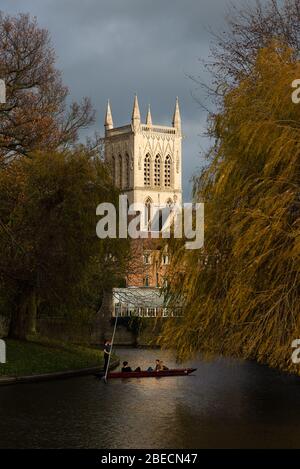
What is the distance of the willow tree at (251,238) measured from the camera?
21.0m

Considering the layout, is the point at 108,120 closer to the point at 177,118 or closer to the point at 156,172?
the point at 177,118

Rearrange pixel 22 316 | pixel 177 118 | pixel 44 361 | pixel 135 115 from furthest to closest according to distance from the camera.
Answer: pixel 177 118
pixel 135 115
pixel 22 316
pixel 44 361

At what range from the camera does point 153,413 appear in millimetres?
27734

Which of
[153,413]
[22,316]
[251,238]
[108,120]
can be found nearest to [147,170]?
[108,120]

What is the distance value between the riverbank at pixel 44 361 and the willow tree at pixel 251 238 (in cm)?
1398

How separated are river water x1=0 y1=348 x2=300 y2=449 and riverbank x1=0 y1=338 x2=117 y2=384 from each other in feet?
3.80

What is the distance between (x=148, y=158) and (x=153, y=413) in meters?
142

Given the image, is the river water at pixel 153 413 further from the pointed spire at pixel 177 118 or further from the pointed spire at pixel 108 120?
the pointed spire at pixel 108 120

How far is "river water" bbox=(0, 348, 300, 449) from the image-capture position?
22547mm

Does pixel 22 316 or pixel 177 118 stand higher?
pixel 177 118

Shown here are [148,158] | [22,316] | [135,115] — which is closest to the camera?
[22,316]

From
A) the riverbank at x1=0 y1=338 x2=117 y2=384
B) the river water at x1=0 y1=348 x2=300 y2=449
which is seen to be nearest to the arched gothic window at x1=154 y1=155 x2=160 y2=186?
the riverbank at x1=0 y1=338 x2=117 y2=384
